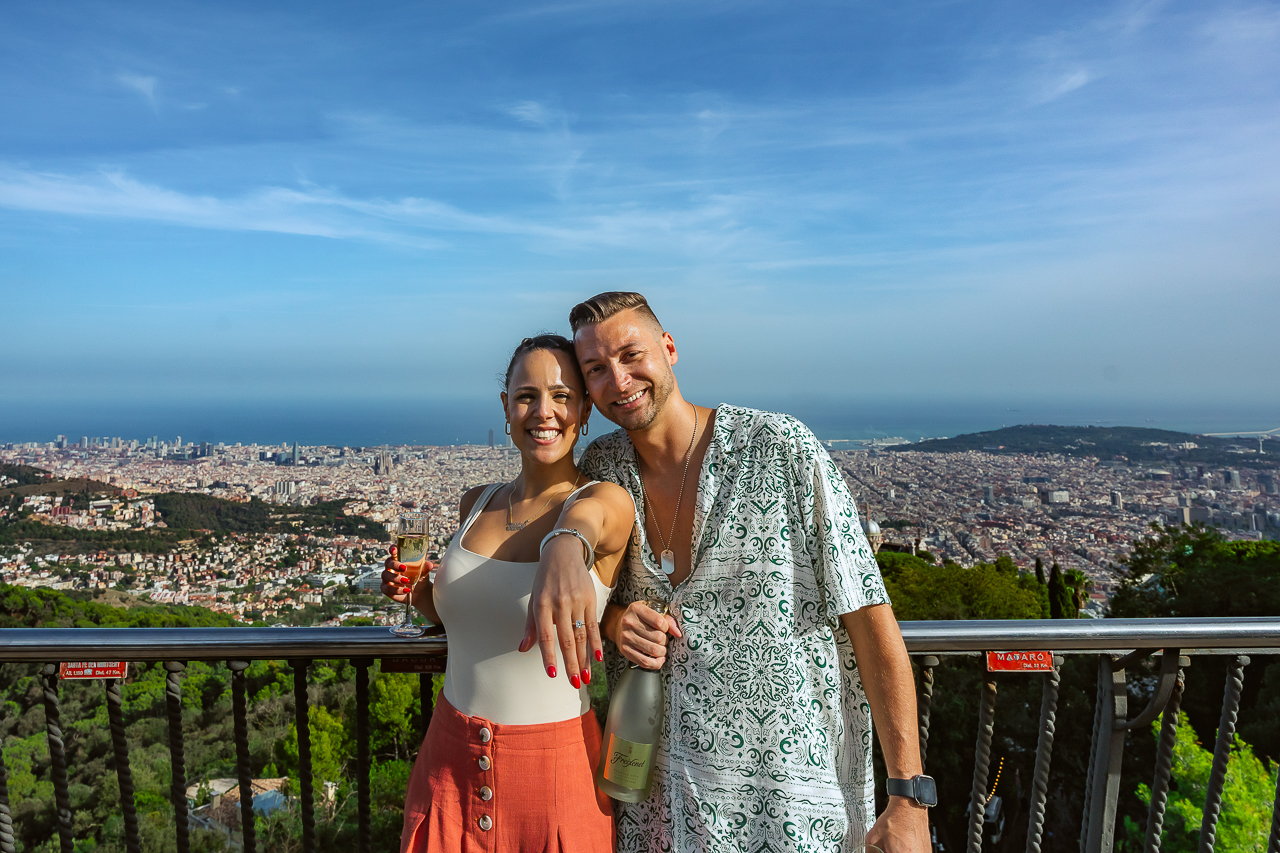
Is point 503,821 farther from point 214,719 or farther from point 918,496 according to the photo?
point 918,496

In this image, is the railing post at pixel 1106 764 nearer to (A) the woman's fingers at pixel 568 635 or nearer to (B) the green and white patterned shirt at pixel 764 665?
(B) the green and white patterned shirt at pixel 764 665

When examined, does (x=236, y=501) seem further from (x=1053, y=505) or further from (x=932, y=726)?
(x=1053, y=505)

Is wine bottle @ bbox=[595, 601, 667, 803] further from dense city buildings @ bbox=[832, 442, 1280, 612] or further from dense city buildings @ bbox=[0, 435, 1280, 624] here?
dense city buildings @ bbox=[832, 442, 1280, 612]

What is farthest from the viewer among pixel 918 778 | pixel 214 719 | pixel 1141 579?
pixel 1141 579

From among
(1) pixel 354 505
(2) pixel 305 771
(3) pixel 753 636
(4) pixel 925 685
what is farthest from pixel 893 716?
(1) pixel 354 505

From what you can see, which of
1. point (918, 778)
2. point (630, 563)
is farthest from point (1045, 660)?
point (630, 563)

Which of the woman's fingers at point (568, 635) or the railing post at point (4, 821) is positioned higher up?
the woman's fingers at point (568, 635)

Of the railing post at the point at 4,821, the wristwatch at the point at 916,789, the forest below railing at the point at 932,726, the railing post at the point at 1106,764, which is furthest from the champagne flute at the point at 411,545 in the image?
the railing post at the point at 1106,764
